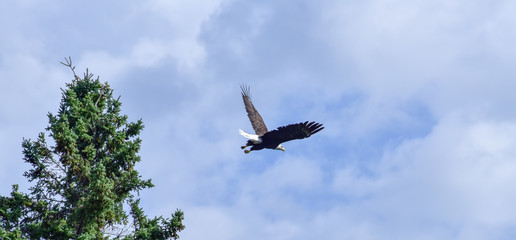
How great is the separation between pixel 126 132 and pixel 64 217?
2.94 meters

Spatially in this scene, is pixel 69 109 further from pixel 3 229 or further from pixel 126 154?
pixel 3 229

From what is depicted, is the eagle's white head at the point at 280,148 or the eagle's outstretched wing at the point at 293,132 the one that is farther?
the eagle's white head at the point at 280,148

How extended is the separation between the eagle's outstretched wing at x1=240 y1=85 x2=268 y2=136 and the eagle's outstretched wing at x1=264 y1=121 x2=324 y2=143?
5.60 feet

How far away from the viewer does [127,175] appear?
2034 cm

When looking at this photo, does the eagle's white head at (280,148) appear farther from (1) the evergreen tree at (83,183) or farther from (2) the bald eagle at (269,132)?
(1) the evergreen tree at (83,183)

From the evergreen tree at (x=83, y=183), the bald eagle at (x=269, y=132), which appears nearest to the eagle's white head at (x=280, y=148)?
the bald eagle at (x=269, y=132)

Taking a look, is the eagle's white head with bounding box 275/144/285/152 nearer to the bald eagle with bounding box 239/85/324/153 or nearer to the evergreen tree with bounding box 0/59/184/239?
the bald eagle with bounding box 239/85/324/153

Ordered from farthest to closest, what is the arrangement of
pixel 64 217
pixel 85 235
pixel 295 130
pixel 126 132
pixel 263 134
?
1. pixel 263 134
2. pixel 295 130
3. pixel 126 132
4. pixel 64 217
5. pixel 85 235

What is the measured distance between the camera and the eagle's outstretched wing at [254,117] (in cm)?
2744

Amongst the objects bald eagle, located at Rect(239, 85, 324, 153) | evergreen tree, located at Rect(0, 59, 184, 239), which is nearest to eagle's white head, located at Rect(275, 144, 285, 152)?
bald eagle, located at Rect(239, 85, 324, 153)

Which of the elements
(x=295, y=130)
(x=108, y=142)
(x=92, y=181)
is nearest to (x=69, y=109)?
(x=108, y=142)

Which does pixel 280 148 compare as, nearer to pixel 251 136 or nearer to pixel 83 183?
pixel 251 136

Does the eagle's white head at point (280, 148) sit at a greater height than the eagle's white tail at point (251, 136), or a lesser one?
lesser

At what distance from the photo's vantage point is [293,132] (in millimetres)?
24312
